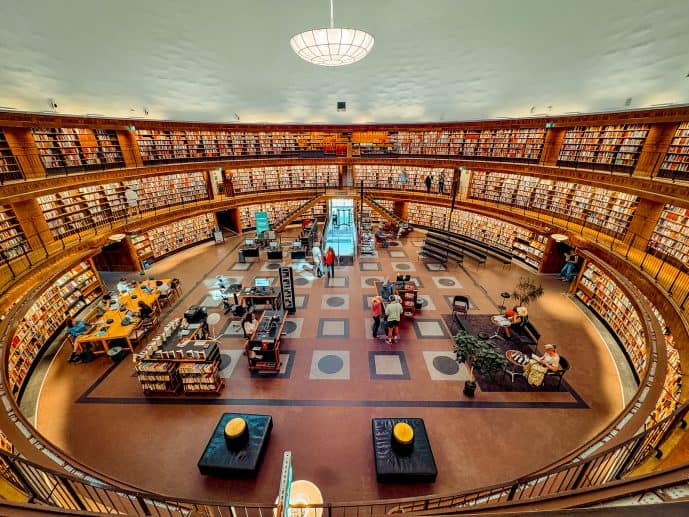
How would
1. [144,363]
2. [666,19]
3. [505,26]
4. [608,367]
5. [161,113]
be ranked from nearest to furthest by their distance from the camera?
[666,19] < [505,26] < [144,363] < [608,367] < [161,113]

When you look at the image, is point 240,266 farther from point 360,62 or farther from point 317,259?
point 360,62

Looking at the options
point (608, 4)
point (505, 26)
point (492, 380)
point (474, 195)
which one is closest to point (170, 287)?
point (492, 380)

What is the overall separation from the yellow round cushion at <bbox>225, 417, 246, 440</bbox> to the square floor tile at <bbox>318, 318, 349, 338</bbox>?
3645mm

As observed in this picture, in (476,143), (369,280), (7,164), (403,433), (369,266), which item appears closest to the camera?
(403,433)

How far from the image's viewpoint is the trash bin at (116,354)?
7.85m

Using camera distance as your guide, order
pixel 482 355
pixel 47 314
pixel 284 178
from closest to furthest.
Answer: pixel 482 355 < pixel 47 314 < pixel 284 178

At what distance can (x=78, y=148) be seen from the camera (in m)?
11.3

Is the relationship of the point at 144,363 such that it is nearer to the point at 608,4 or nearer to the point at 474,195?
the point at 608,4

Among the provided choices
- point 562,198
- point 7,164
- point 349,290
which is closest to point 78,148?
point 7,164

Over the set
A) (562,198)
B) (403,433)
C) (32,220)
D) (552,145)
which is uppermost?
(552,145)

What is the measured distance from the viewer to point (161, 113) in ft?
37.5

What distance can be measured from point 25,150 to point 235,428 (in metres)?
11.2

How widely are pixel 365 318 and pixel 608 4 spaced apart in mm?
8291

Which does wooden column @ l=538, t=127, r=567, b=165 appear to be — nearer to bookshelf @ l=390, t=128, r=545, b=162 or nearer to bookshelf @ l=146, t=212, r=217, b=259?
bookshelf @ l=390, t=128, r=545, b=162
